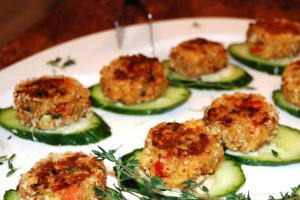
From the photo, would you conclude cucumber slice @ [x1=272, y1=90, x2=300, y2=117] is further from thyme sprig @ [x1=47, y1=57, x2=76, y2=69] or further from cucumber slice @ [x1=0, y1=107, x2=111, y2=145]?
thyme sprig @ [x1=47, y1=57, x2=76, y2=69]

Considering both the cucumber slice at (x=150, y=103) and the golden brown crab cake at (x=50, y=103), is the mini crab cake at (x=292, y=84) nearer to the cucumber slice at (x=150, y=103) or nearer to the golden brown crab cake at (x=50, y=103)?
the cucumber slice at (x=150, y=103)

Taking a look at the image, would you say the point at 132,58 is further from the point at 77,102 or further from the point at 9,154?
the point at 9,154

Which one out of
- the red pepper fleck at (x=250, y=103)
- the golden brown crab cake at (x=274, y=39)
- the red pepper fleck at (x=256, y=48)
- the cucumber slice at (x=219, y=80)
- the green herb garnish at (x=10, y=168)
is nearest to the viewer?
the green herb garnish at (x=10, y=168)

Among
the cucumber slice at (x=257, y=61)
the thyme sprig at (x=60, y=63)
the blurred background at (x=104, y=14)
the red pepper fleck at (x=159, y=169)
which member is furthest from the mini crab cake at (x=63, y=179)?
the blurred background at (x=104, y=14)

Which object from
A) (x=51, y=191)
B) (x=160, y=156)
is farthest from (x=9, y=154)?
(x=160, y=156)

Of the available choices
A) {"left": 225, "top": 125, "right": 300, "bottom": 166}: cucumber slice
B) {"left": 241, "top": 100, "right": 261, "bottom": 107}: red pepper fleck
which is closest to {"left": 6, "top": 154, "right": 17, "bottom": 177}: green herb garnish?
{"left": 225, "top": 125, "right": 300, "bottom": 166}: cucumber slice

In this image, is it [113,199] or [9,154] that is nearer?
[113,199]

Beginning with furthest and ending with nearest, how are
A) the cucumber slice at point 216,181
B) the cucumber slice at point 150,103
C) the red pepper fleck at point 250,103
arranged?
1. the cucumber slice at point 150,103
2. the red pepper fleck at point 250,103
3. the cucumber slice at point 216,181
